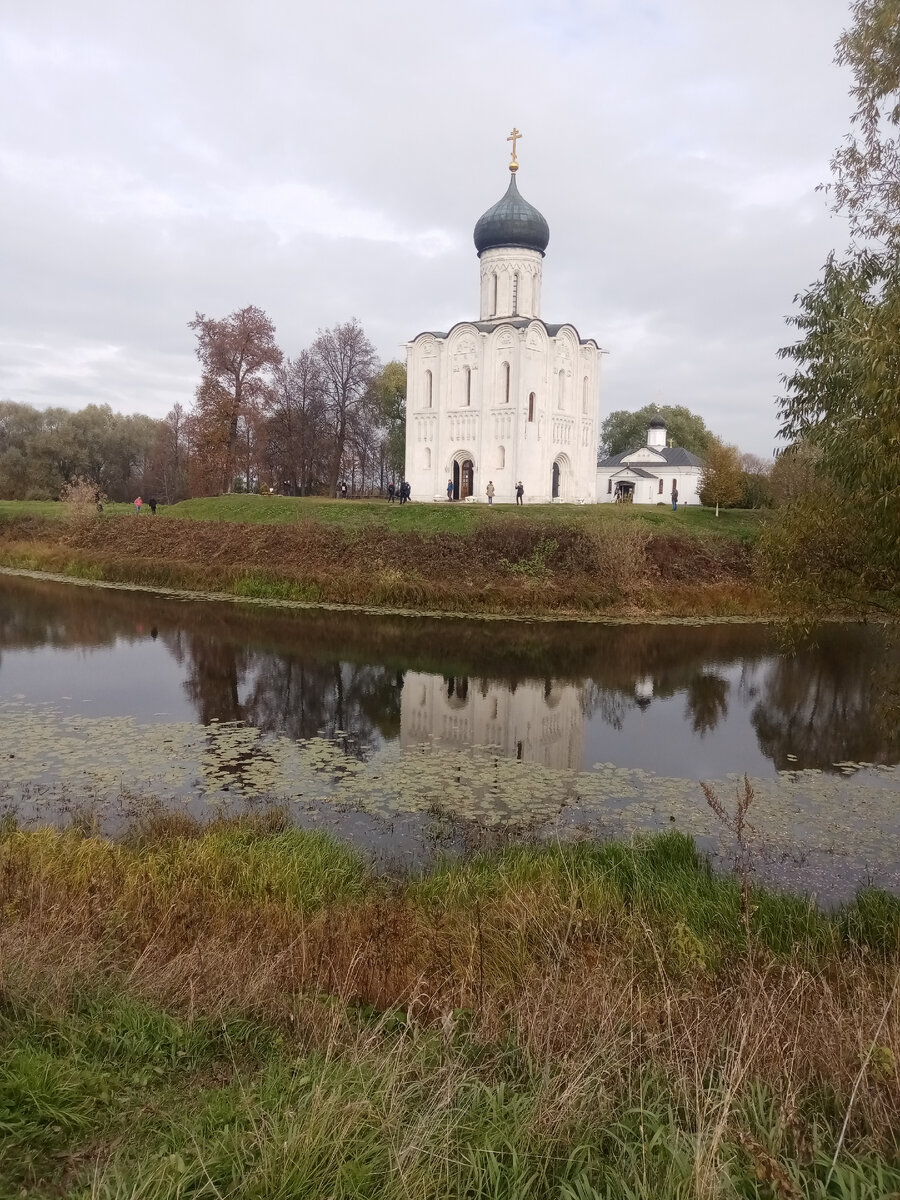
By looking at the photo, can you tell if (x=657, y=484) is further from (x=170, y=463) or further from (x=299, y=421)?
(x=170, y=463)

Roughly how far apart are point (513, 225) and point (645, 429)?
30.7 meters

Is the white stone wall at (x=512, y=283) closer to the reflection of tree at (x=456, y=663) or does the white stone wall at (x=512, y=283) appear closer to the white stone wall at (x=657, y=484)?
the white stone wall at (x=657, y=484)

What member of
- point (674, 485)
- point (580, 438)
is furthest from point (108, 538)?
point (674, 485)

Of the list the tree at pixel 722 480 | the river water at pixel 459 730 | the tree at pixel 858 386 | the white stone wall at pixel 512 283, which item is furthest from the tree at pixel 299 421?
the tree at pixel 858 386

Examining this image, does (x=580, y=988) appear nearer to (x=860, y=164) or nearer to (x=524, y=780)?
(x=524, y=780)

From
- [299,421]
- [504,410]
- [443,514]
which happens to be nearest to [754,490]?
[504,410]

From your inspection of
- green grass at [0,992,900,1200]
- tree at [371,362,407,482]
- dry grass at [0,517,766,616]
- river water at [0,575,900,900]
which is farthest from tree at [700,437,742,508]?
green grass at [0,992,900,1200]

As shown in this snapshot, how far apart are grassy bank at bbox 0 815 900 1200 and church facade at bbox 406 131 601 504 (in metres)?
32.0

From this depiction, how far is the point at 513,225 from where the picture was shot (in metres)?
36.3

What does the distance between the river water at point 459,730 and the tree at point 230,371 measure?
18.2 m

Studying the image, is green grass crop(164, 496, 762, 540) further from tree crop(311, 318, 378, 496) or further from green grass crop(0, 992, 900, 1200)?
green grass crop(0, 992, 900, 1200)

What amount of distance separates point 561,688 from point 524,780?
5175 mm

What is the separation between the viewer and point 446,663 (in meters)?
16.4

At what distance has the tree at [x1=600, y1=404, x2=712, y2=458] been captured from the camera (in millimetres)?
64062
